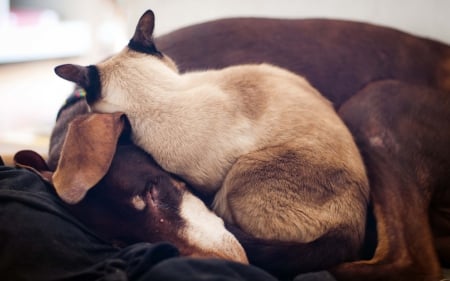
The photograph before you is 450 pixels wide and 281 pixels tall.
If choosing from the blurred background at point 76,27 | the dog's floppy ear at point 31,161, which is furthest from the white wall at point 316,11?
the dog's floppy ear at point 31,161

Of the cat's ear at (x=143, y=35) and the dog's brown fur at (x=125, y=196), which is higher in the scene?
the cat's ear at (x=143, y=35)

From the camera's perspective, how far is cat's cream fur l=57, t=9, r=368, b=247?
1.06 meters

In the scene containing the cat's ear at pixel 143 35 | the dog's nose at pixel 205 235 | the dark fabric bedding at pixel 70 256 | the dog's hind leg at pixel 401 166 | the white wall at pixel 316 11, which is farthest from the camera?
the white wall at pixel 316 11

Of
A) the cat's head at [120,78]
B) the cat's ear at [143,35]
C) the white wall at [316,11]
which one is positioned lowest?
the cat's head at [120,78]

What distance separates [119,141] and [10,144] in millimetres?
854

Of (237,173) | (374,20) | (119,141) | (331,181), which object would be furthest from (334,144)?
(374,20)

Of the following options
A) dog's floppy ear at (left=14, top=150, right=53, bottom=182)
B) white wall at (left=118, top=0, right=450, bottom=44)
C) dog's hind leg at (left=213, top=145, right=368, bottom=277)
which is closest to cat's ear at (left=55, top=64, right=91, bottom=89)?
dog's floppy ear at (left=14, top=150, right=53, bottom=182)

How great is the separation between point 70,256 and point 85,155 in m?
0.23

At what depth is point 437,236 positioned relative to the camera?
49.8 inches

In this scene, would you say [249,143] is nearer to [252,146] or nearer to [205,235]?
[252,146]

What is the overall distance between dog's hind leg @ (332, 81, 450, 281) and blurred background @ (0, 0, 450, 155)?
48 centimetres

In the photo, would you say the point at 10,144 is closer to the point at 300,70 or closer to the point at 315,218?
the point at 300,70

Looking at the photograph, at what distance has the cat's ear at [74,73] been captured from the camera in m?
1.13

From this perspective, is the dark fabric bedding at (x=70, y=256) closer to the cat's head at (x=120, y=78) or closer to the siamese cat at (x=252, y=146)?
the siamese cat at (x=252, y=146)
